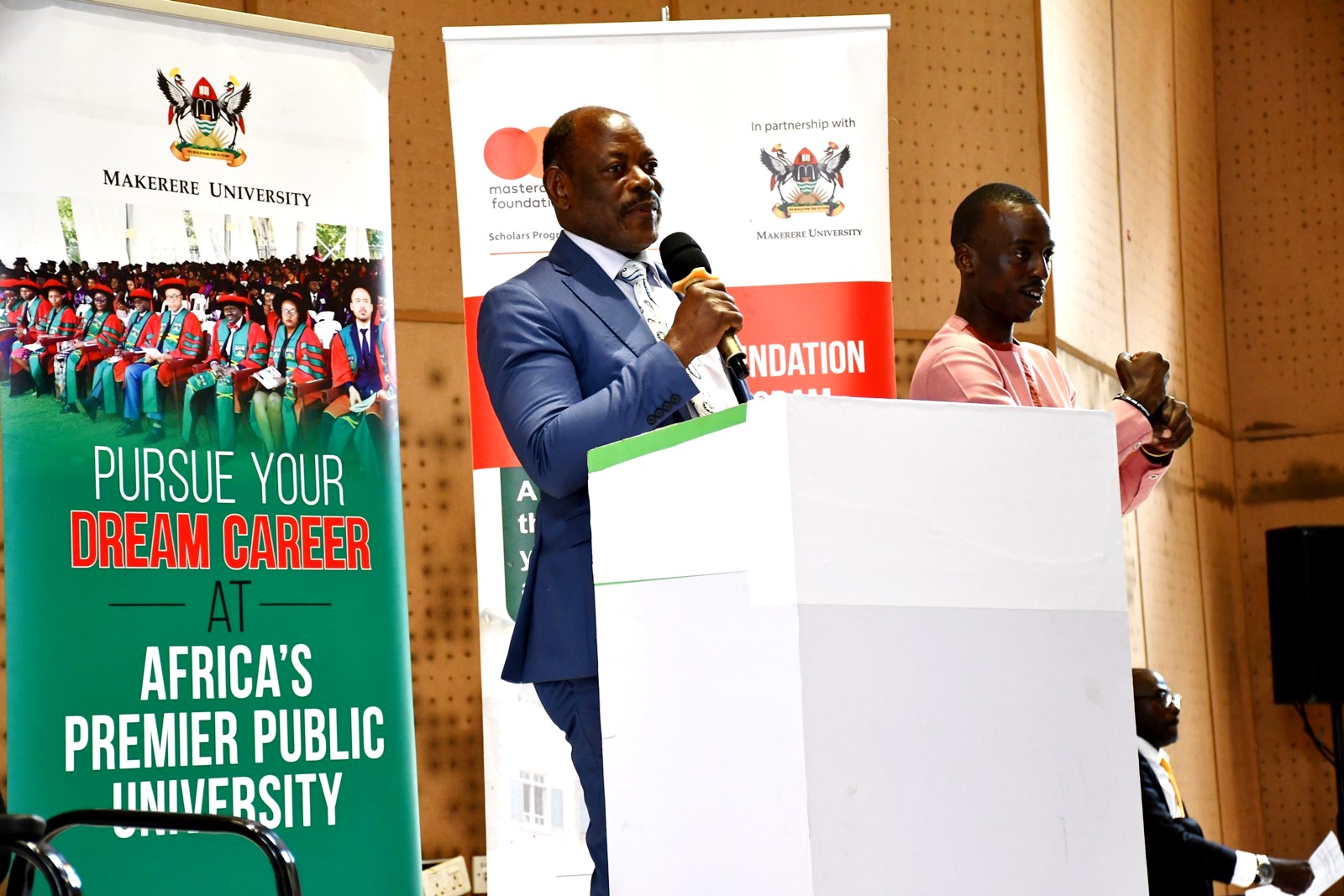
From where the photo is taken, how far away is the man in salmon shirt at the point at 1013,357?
2.14 m

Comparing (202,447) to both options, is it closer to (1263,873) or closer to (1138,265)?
(1263,873)

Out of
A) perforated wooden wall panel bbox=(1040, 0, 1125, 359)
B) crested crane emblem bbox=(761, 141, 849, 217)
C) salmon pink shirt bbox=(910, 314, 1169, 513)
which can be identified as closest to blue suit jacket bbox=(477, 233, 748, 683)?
salmon pink shirt bbox=(910, 314, 1169, 513)

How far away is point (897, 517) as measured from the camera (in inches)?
53.7

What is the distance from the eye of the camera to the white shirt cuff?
396 centimetres

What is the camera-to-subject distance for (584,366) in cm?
199

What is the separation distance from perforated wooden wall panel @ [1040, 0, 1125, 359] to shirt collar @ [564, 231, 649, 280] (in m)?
3.22

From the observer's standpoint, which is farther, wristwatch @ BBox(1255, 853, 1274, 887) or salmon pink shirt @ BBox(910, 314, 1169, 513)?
wristwatch @ BBox(1255, 853, 1274, 887)

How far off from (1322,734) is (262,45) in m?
5.13

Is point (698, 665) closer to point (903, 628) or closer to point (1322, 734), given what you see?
point (903, 628)

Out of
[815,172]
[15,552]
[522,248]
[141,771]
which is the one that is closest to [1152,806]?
[815,172]

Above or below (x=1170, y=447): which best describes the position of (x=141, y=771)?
below

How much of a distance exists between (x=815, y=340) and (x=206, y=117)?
59.8 inches

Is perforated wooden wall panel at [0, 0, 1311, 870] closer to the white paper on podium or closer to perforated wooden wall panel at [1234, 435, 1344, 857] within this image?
perforated wooden wall panel at [1234, 435, 1344, 857]

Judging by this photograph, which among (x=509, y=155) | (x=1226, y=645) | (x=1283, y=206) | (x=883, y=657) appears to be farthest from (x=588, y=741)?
(x=1283, y=206)
